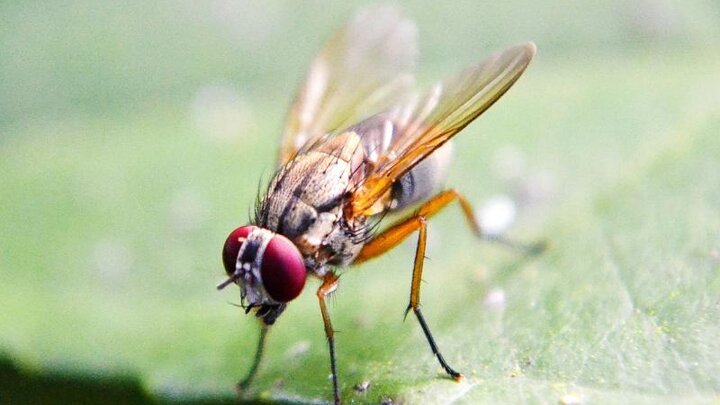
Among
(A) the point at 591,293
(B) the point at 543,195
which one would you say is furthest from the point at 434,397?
(B) the point at 543,195

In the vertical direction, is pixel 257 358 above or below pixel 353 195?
below

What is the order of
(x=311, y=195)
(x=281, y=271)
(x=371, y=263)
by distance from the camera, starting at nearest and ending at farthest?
1. (x=281, y=271)
2. (x=311, y=195)
3. (x=371, y=263)

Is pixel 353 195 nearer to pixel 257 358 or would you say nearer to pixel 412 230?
pixel 412 230

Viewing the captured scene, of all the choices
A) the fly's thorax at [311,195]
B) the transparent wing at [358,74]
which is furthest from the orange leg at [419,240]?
the transparent wing at [358,74]

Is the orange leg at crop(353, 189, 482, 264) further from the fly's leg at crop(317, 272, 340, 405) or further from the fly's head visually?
the fly's head

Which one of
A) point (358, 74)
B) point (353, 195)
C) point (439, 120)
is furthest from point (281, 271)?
point (358, 74)

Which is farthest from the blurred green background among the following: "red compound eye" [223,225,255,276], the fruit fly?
"red compound eye" [223,225,255,276]

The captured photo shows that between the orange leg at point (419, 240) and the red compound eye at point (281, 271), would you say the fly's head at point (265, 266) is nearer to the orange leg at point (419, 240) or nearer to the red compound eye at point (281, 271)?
the red compound eye at point (281, 271)
